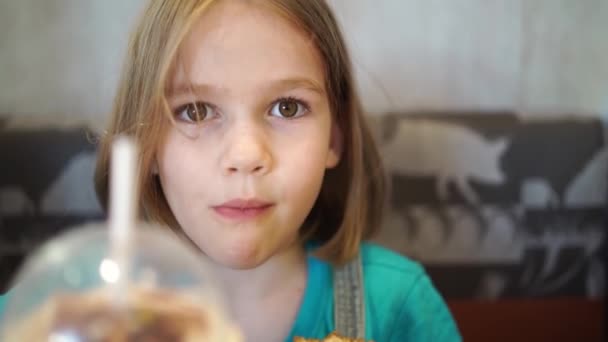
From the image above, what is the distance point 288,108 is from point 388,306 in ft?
0.96

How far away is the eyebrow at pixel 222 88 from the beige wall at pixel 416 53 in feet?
1.31

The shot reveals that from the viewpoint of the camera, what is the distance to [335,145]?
75 cm

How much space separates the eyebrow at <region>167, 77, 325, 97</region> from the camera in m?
0.57

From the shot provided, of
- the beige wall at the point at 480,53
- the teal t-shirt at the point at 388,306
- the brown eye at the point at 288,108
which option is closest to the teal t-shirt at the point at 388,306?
the teal t-shirt at the point at 388,306

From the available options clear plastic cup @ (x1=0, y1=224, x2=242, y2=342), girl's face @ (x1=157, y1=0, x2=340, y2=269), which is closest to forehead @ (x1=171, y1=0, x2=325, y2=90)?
girl's face @ (x1=157, y1=0, x2=340, y2=269)

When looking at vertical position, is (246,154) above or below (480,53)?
below

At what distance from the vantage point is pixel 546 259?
38.4 inches

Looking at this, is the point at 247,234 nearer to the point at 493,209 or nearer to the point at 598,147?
the point at 493,209

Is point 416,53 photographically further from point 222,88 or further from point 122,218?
point 122,218

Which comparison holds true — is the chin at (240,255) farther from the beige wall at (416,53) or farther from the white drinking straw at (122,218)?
the beige wall at (416,53)

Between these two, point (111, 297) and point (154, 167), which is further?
point (154, 167)

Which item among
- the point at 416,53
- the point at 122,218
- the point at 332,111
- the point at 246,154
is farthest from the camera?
the point at 416,53

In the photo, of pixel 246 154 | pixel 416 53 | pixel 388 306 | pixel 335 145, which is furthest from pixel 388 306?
pixel 416 53

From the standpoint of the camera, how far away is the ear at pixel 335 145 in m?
0.73
